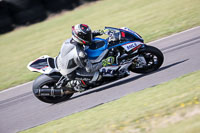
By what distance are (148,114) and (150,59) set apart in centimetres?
246

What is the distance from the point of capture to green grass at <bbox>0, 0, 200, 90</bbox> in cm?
1141

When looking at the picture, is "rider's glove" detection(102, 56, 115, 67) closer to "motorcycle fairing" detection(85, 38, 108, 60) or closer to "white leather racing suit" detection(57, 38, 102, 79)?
"white leather racing suit" detection(57, 38, 102, 79)

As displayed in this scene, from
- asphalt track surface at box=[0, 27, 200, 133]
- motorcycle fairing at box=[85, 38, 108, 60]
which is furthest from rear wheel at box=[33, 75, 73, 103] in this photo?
motorcycle fairing at box=[85, 38, 108, 60]

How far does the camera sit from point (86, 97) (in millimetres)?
7488

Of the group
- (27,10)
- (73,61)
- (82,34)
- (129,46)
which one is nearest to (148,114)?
(129,46)

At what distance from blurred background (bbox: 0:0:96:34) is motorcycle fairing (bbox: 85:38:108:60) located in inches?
505

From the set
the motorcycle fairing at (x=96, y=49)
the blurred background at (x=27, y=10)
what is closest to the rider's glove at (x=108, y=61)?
the motorcycle fairing at (x=96, y=49)

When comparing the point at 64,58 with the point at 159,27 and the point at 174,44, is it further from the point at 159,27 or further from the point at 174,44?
the point at 159,27

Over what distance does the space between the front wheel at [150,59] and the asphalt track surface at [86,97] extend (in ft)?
0.57

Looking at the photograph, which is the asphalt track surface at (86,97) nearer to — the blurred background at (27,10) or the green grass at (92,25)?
the green grass at (92,25)

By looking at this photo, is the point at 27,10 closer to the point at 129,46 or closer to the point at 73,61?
the point at 73,61

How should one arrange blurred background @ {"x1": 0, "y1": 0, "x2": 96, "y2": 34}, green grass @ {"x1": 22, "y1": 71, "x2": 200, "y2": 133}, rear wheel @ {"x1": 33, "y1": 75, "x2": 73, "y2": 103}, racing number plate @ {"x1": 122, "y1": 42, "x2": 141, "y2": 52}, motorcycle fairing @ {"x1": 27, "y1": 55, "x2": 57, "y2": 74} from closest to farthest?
green grass @ {"x1": 22, "y1": 71, "x2": 200, "y2": 133} < racing number plate @ {"x1": 122, "y1": 42, "x2": 141, "y2": 52} < motorcycle fairing @ {"x1": 27, "y1": 55, "x2": 57, "y2": 74} < rear wheel @ {"x1": 33, "y1": 75, "x2": 73, "y2": 103} < blurred background @ {"x1": 0, "y1": 0, "x2": 96, "y2": 34}

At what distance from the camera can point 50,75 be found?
23.7 feet

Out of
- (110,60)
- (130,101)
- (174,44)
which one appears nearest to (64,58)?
(110,60)
